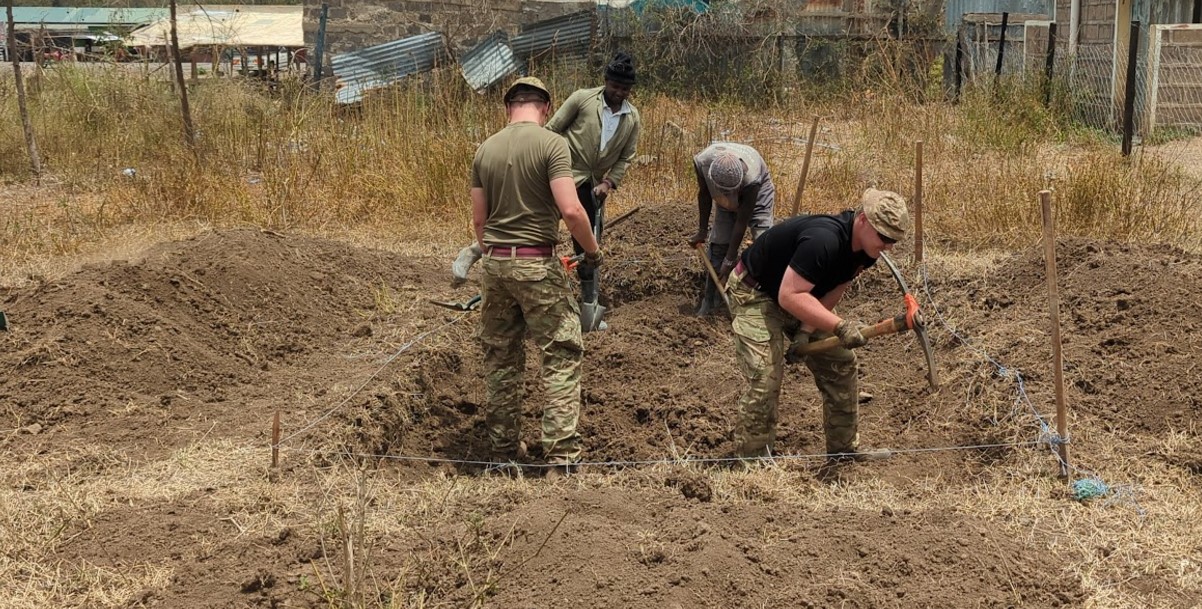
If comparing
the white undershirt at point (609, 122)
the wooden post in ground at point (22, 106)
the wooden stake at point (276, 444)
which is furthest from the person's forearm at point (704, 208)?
the wooden post in ground at point (22, 106)

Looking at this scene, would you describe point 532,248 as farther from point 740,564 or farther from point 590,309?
point 590,309

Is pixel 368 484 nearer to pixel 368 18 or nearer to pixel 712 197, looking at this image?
pixel 712 197

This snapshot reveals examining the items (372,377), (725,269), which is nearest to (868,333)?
(725,269)

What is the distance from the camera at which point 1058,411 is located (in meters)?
4.72

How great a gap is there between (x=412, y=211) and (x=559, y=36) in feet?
20.4

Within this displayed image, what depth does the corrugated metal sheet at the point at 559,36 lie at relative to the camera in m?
15.4

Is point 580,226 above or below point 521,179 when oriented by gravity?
below

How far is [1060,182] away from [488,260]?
17.0 ft

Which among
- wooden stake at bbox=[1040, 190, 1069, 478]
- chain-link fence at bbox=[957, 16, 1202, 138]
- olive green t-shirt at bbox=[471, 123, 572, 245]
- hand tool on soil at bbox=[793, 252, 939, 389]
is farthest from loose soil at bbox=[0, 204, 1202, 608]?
chain-link fence at bbox=[957, 16, 1202, 138]

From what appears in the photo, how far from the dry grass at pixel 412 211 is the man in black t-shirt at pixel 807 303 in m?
0.32

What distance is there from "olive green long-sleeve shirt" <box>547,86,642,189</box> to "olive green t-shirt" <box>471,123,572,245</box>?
70.0 inches

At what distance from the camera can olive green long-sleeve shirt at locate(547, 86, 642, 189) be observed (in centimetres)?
689

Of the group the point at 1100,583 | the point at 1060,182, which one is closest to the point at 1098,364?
the point at 1100,583

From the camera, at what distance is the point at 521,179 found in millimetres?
5047
